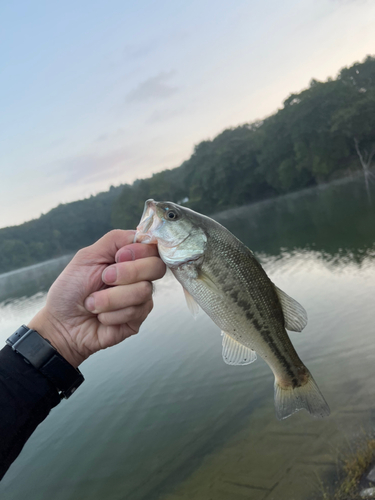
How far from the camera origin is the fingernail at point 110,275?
9.23 ft

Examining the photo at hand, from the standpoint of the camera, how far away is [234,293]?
114 inches

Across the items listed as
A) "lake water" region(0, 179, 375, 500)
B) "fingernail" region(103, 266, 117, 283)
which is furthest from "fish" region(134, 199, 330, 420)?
"lake water" region(0, 179, 375, 500)

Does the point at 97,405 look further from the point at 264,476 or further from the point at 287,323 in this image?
the point at 287,323

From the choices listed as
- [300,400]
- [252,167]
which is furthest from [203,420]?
[252,167]

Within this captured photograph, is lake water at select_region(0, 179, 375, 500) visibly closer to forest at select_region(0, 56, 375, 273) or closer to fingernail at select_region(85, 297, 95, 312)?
fingernail at select_region(85, 297, 95, 312)

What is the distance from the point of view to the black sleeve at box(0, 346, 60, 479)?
250cm

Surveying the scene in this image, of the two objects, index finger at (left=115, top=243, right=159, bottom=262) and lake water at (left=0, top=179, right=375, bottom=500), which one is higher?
index finger at (left=115, top=243, right=159, bottom=262)

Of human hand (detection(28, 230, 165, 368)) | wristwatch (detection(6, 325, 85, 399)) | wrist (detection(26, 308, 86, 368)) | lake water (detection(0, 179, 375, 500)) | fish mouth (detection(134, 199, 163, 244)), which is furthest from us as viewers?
lake water (detection(0, 179, 375, 500))

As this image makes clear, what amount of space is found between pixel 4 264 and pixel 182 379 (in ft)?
415

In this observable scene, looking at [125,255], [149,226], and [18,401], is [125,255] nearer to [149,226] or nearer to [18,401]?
[149,226]

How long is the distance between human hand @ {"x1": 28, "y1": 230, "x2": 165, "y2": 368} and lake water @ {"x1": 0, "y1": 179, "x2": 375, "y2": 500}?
18.7ft

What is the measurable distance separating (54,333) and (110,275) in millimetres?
857

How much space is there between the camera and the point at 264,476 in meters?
7.51

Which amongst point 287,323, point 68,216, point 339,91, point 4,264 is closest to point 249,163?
point 339,91
